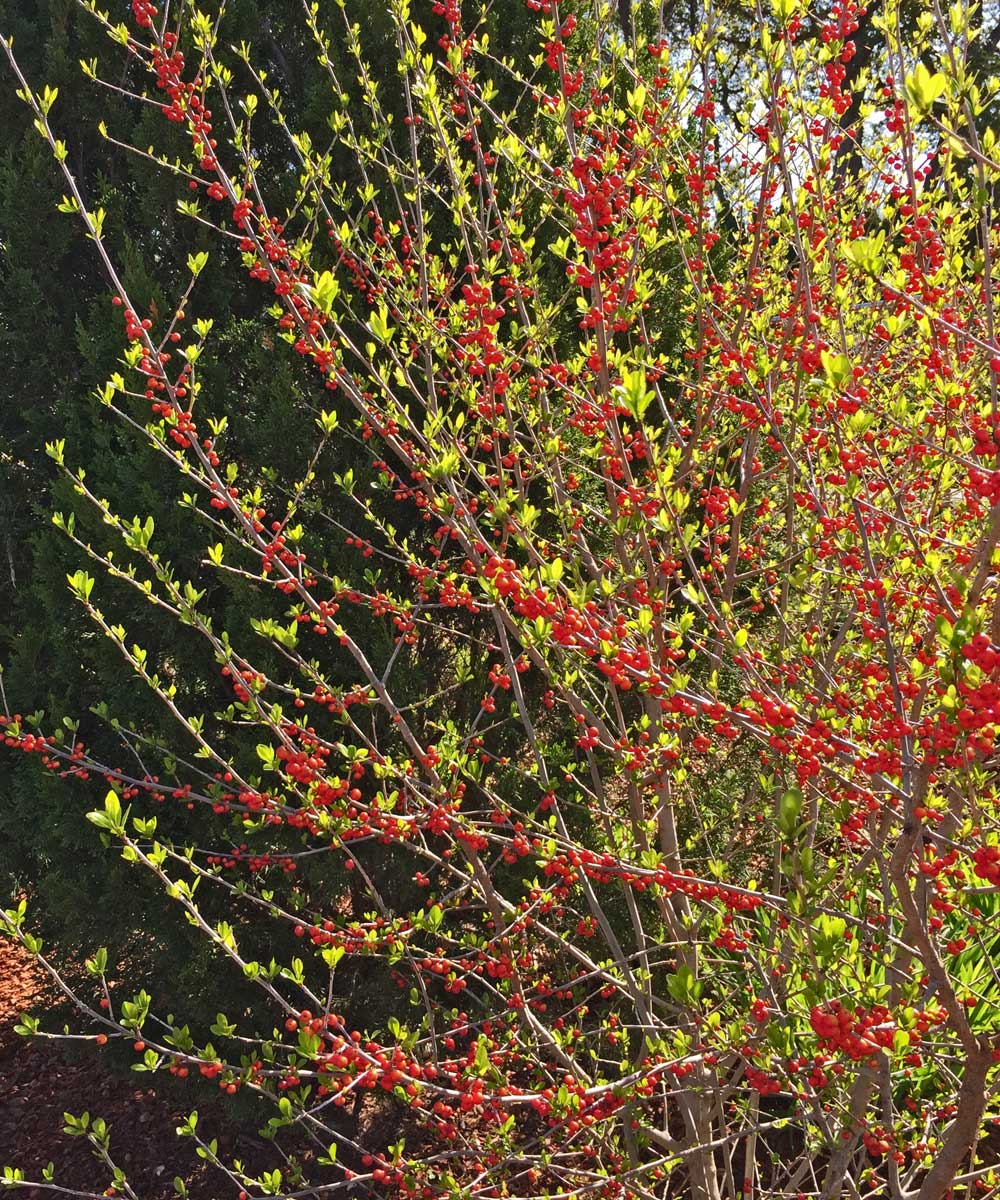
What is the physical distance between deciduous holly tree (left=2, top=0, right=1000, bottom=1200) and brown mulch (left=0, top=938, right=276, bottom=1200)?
0.46 ft

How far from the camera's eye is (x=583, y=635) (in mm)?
2201

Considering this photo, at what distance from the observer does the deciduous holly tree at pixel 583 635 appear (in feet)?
7.33

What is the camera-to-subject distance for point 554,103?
298 cm

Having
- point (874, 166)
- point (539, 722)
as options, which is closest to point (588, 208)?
point (874, 166)

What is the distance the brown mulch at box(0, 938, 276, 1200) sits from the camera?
4020 mm

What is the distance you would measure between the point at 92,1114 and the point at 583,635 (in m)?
3.60

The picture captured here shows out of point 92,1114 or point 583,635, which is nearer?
point 583,635

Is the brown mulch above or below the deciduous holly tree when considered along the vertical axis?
below

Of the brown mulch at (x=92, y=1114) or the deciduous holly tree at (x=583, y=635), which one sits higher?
the deciduous holly tree at (x=583, y=635)

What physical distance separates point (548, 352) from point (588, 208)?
1.91 m

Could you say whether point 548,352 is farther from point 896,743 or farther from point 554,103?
point 896,743

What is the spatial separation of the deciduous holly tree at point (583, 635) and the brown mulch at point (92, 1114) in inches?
5.5

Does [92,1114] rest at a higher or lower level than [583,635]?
lower

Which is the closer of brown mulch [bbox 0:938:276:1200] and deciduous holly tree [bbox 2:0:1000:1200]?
deciduous holly tree [bbox 2:0:1000:1200]
